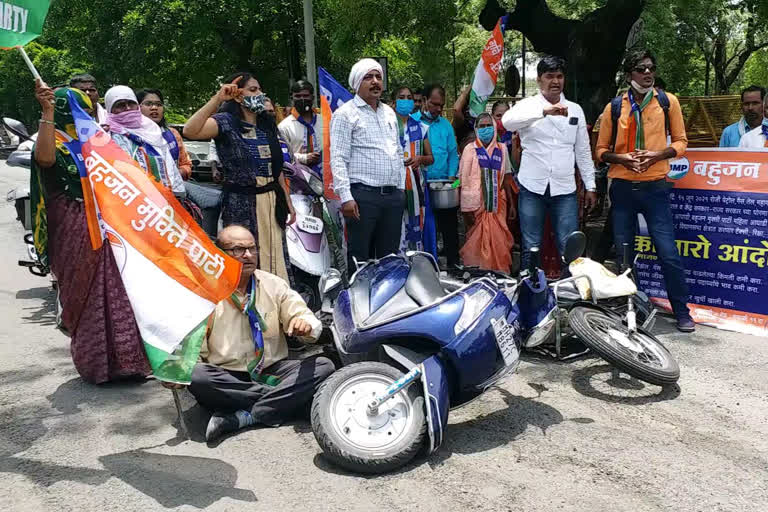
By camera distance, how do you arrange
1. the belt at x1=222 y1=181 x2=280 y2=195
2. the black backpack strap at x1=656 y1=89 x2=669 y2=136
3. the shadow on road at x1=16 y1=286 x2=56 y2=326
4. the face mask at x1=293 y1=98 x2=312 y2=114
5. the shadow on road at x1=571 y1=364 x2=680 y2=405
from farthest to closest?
the face mask at x1=293 y1=98 x2=312 y2=114, the shadow on road at x1=16 y1=286 x2=56 y2=326, the black backpack strap at x1=656 y1=89 x2=669 y2=136, the belt at x1=222 y1=181 x2=280 y2=195, the shadow on road at x1=571 y1=364 x2=680 y2=405

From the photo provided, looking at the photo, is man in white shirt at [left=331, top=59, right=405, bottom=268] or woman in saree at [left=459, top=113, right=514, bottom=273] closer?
man in white shirt at [left=331, top=59, right=405, bottom=268]

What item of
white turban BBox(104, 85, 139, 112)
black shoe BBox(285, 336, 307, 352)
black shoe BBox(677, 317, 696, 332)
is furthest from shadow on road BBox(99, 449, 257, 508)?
black shoe BBox(677, 317, 696, 332)

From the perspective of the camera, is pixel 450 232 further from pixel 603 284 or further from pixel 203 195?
pixel 603 284

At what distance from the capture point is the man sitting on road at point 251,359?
373 cm

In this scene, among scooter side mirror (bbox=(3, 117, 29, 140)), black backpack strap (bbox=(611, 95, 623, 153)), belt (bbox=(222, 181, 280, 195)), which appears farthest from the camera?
black backpack strap (bbox=(611, 95, 623, 153))

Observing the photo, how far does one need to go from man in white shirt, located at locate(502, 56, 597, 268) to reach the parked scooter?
171 cm

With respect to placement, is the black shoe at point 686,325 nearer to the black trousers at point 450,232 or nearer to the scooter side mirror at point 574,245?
the scooter side mirror at point 574,245

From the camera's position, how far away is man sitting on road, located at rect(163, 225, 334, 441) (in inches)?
147

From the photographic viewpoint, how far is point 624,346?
429 centimetres

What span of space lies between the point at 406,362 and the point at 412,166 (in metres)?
3.31

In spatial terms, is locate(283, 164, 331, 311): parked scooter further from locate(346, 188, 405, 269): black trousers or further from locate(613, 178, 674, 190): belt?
locate(613, 178, 674, 190): belt

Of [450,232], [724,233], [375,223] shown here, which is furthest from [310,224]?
[724,233]

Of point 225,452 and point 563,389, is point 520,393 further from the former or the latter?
point 225,452

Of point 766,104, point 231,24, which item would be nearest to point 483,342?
point 766,104
